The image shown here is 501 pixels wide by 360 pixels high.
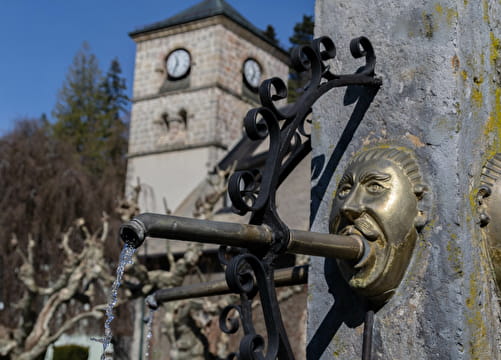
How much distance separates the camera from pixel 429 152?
72.0 inches

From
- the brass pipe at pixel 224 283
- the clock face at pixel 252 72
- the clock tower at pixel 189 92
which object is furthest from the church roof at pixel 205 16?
the brass pipe at pixel 224 283

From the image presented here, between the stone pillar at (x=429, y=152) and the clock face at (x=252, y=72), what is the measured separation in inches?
1041

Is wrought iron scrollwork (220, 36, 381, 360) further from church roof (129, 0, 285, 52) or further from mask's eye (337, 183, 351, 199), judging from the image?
church roof (129, 0, 285, 52)

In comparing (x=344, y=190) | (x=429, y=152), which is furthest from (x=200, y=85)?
(x=429, y=152)

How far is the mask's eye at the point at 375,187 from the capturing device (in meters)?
1.83

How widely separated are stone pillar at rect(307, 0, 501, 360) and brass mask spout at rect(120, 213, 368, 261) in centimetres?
17

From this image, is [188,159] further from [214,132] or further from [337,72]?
[337,72]

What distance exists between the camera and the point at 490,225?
181 centimetres

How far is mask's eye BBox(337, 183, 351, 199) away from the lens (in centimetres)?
192

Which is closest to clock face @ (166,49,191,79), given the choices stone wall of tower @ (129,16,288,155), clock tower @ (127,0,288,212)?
clock tower @ (127,0,288,212)

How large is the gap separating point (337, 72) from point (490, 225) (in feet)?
2.12

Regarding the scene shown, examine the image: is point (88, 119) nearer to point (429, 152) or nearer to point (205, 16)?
point (205, 16)

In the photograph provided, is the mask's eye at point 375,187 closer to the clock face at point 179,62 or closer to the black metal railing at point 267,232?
the black metal railing at point 267,232

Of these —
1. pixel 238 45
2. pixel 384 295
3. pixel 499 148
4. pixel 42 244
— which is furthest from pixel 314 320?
pixel 238 45
